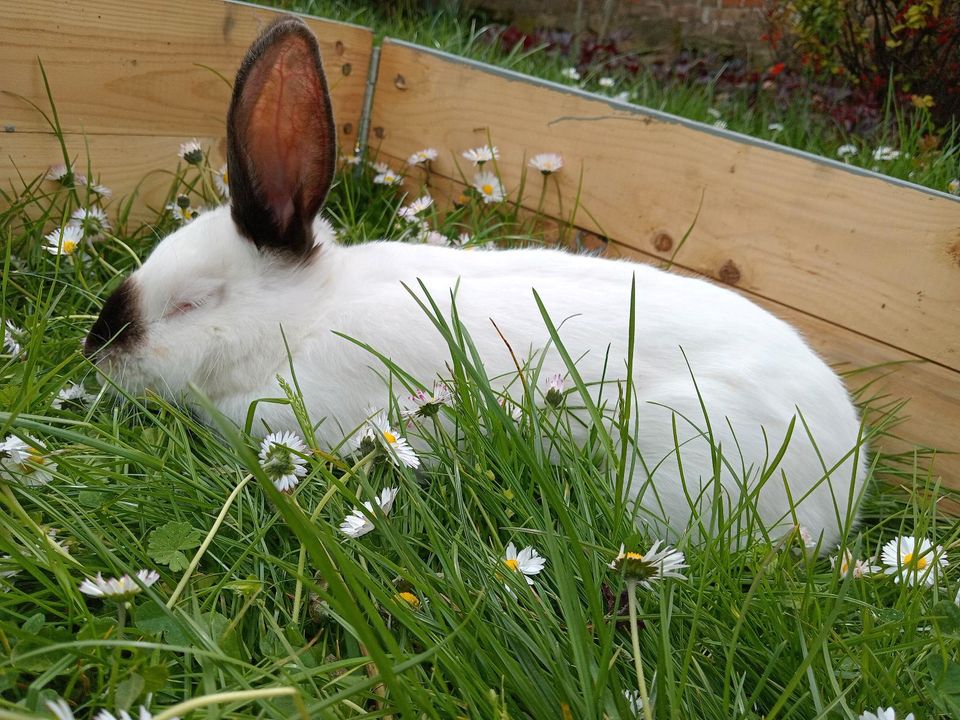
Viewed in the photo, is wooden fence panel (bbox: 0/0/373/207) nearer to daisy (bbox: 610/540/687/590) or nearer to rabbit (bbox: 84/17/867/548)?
rabbit (bbox: 84/17/867/548)

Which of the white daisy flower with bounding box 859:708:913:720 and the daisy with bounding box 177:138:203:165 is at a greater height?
the daisy with bounding box 177:138:203:165

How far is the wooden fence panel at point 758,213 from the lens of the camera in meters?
2.62

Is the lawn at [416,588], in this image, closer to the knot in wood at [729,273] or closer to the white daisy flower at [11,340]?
the white daisy flower at [11,340]

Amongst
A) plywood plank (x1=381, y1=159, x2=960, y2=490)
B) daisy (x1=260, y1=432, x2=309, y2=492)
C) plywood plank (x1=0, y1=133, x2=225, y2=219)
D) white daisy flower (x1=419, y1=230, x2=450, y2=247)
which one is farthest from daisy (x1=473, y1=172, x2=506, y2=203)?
daisy (x1=260, y1=432, x2=309, y2=492)

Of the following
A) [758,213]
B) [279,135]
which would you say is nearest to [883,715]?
[279,135]

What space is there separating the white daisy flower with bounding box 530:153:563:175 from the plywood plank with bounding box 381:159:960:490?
1019 mm

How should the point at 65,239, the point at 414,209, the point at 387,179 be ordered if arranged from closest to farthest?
1. the point at 65,239
2. the point at 414,209
3. the point at 387,179

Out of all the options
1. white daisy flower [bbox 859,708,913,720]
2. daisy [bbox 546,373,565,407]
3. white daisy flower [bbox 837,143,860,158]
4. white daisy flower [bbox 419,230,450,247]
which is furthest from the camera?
white daisy flower [bbox 837,143,860,158]

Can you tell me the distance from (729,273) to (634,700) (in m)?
2.00

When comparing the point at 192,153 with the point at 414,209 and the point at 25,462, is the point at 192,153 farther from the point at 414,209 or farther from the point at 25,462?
the point at 25,462

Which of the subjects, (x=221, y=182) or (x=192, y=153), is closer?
(x=192, y=153)

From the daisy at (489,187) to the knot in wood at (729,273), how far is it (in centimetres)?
94

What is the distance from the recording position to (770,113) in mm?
4934

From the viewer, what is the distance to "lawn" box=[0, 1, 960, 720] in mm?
1285
